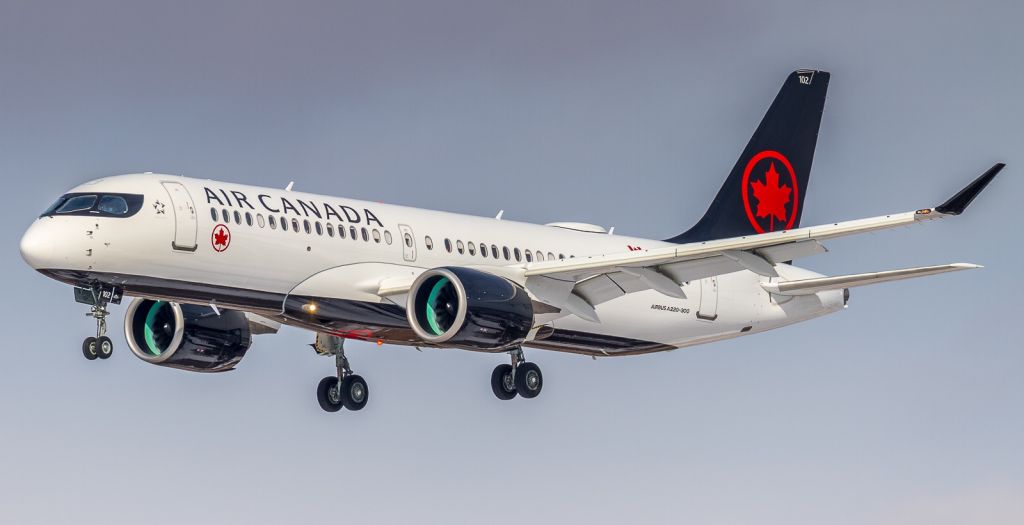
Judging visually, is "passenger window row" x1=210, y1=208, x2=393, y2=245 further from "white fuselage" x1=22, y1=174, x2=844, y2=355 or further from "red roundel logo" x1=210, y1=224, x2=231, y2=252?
"red roundel logo" x1=210, y1=224, x2=231, y2=252

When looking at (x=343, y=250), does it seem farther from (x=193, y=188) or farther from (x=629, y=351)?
(x=629, y=351)

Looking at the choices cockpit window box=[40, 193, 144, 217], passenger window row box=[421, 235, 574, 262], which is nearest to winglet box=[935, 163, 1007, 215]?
passenger window row box=[421, 235, 574, 262]

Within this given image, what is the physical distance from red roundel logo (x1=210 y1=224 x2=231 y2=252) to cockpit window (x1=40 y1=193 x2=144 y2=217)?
1.87m

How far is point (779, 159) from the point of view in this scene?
5528cm

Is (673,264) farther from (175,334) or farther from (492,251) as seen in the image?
(175,334)

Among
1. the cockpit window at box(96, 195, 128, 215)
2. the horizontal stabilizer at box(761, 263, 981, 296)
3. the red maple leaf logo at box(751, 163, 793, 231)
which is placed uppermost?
the red maple leaf logo at box(751, 163, 793, 231)

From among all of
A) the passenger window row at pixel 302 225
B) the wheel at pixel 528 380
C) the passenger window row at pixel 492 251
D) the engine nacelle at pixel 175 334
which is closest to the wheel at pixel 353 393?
the engine nacelle at pixel 175 334

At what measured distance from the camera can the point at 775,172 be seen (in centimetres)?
5503

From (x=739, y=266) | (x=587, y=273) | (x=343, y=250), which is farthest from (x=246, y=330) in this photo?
(x=739, y=266)

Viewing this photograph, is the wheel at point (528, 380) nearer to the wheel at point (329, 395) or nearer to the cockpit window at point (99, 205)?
the wheel at point (329, 395)

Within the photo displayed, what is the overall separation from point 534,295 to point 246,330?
9105 mm

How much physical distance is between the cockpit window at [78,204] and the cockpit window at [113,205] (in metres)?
0.22

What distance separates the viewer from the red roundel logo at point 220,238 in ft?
129

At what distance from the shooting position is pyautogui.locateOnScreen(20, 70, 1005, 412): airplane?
38.6 metres
